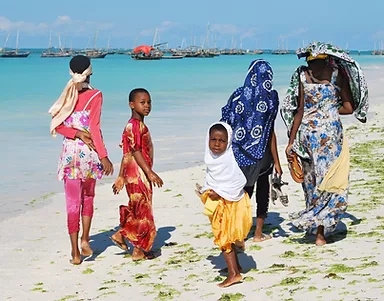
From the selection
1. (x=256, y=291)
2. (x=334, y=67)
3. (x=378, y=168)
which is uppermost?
(x=334, y=67)

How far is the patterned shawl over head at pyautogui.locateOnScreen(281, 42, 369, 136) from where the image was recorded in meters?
5.38

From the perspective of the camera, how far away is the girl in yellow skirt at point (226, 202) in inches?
184

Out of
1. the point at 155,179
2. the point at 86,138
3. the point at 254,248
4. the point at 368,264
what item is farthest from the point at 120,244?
the point at 368,264

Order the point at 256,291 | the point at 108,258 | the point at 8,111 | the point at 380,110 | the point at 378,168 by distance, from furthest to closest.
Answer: the point at 8,111, the point at 380,110, the point at 378,168, the point at 108,258, the point at 256,291

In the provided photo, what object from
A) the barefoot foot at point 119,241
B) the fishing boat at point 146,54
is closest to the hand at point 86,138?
the barefoot foot at point 119,241

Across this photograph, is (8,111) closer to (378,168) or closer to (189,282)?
(378,168)

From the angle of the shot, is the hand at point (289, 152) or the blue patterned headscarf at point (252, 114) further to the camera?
the hand at point (289, 152)

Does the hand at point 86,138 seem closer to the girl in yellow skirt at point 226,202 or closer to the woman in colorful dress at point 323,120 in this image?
the girl in yellow skirt at point 226,202

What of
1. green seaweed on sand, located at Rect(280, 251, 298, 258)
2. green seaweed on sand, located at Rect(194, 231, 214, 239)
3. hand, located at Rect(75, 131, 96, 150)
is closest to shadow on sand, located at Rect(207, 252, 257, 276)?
green seaweed on sand, located at Rect(280, 251, 298, 258)

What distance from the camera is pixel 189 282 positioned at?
4.92 m

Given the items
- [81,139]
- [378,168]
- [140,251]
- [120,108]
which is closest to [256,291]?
[140,251]

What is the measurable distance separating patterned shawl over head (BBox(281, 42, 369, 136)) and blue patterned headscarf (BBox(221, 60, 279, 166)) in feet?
0.59

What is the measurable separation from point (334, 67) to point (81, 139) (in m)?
2.09

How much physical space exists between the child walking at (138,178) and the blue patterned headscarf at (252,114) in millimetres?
689
